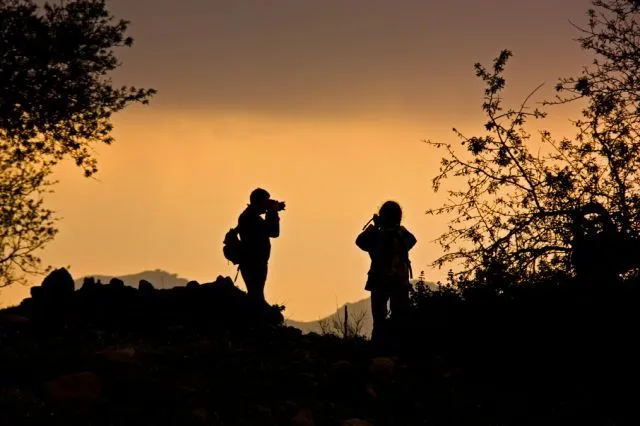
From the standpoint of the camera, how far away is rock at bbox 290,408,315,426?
12.8 meters

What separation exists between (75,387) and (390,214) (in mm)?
7115

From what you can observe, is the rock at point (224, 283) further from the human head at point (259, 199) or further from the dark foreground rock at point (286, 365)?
the human head at point (259, 199)

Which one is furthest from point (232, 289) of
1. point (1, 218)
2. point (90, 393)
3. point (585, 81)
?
point (1, 218)

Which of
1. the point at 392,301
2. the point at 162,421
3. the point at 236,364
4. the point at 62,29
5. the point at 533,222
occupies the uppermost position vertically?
the point at 62,29

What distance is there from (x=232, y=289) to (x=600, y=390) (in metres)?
7.70

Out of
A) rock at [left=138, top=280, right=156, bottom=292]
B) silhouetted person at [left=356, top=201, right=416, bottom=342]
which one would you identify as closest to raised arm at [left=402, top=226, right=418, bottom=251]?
silhouetted person at [left=356, top=201, right=416, bottom=342]

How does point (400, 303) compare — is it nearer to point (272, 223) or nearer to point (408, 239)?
point (408, 239)

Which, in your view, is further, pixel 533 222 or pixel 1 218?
pixel 1 218

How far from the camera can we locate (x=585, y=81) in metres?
20.0

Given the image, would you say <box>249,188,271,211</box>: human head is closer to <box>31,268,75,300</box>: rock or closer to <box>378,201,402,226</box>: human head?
<box>378,201,402,226</box>: human head

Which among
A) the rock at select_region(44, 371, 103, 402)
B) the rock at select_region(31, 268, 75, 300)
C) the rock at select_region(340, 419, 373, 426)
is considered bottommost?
the rock at select_region(340, 419, 373, 426)

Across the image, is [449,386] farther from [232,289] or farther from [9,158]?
[9,158]

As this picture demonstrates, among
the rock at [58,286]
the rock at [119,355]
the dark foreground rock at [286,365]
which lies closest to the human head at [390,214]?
the dark foreground rock at [286,365]

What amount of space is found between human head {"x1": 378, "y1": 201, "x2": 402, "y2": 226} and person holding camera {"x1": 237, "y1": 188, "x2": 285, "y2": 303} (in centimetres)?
209
